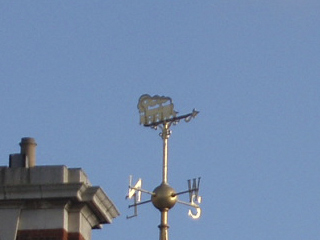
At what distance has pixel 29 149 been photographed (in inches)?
1035

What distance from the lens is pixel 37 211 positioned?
25.0 m

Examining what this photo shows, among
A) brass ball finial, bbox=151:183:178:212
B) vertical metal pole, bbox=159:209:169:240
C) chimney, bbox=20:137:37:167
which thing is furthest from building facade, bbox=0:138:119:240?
brass ball finial, bbox=151:183:178:212

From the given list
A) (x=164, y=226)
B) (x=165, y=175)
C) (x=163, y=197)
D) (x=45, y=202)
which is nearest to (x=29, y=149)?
(x=45, y=202)

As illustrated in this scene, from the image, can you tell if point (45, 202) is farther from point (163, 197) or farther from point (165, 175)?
point (165, 175)

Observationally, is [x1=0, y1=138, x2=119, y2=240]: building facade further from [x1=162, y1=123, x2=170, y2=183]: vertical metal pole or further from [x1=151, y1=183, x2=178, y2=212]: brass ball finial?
[x1=162, y1=123, x2=170, y2=183]: vertical metal pole

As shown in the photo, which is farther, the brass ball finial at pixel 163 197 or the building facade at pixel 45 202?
the brass ball finial at pixel 163 197

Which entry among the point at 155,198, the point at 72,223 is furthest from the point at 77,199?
the point at 155,198

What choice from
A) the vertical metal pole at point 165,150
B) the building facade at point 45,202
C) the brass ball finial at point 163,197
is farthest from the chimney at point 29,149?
the vertical metal pole at point 165,150

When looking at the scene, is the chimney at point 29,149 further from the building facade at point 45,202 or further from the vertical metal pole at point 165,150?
the vertical metal pole at point 165,150

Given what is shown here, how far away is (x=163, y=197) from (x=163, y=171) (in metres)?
0.78

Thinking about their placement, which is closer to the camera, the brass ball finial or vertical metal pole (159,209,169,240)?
vertical metal pole (159,209,169,240)

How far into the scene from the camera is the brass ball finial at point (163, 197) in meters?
34.0

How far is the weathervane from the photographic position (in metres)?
34.1

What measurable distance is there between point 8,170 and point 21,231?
135 centimetres
